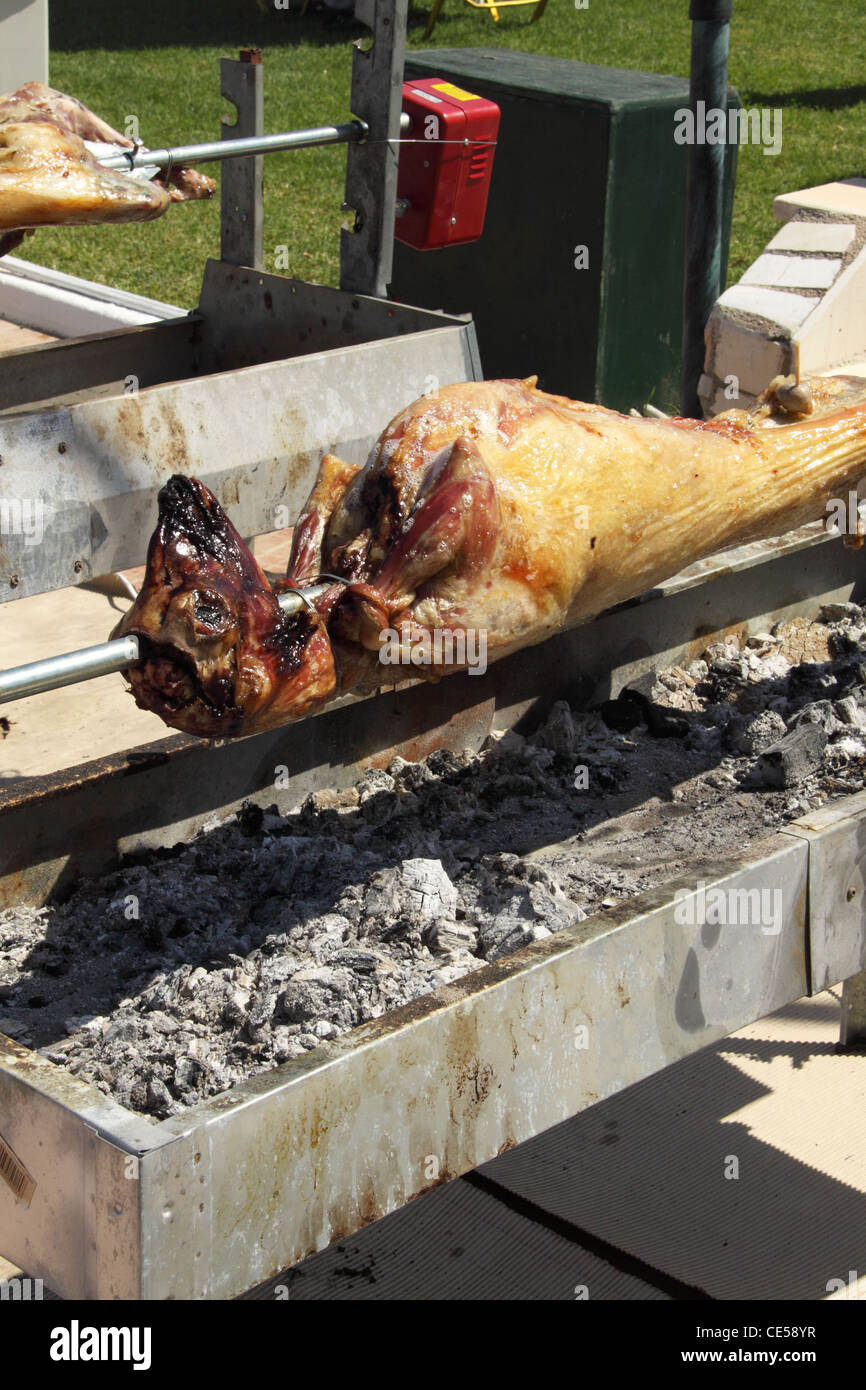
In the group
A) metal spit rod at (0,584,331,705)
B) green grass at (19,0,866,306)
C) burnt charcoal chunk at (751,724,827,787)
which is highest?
green grass at (19,0,866,306)

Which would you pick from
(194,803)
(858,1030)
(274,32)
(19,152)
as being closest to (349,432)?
(19,152)

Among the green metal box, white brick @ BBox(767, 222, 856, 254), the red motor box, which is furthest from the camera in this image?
the green metal box

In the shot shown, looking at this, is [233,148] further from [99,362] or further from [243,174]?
[99,362]

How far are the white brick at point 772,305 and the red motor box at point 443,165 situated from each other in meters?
1.41

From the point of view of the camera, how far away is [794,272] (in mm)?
5906

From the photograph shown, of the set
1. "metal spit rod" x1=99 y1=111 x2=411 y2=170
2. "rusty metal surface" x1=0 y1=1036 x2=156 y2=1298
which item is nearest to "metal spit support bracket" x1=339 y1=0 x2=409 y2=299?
"metal spit rod" x1=99 y1=111 x2=411 y2=170

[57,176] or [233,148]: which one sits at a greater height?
[233,148]

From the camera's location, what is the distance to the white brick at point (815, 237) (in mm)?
5957

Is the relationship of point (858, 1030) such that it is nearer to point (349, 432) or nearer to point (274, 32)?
point (349, 432)

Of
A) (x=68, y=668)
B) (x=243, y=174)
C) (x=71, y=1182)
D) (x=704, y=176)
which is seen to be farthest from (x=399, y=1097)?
(x=704, y=176)

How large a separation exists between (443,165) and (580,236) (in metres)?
1.81

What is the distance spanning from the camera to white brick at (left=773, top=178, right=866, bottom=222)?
20.1 feet

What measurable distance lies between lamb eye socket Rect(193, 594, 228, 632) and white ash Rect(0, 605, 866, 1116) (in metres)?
0.64

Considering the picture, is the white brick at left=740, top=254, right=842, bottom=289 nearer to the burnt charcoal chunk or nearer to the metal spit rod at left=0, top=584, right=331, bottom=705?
the burnt charcoal chunk
